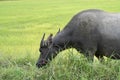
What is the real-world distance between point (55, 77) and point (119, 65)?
129cm

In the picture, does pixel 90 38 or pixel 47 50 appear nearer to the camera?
pixel 90 38

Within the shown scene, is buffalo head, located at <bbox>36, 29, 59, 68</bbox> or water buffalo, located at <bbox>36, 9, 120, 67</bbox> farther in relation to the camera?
Answer: buffalo head, located at <bbox>36, 29, 59, 68</bbox>

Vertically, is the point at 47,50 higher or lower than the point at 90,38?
lower

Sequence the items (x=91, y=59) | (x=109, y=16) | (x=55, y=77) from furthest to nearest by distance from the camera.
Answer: (x=109, y=16), (x=91, y=59), (x=55, y=77)

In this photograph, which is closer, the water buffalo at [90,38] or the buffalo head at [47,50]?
the water buffalo at [90,38]

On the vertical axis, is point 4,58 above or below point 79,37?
below

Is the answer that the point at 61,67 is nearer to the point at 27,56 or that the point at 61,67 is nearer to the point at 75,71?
the point at 75,71

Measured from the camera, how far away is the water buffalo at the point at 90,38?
7664 mm

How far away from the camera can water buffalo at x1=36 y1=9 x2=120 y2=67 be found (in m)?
7.66

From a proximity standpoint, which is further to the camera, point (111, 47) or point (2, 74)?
point (111, 47)

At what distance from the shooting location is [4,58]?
8352 mm

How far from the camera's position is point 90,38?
768 centimetres

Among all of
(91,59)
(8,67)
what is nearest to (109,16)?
(91,59)

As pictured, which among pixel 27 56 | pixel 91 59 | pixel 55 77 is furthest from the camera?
pixel 27 56
